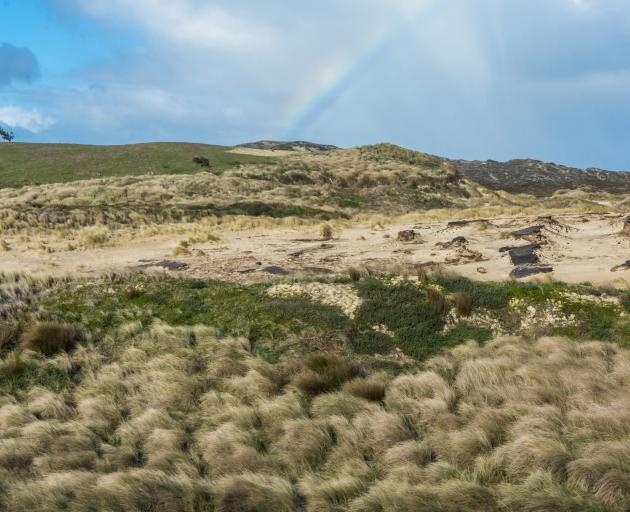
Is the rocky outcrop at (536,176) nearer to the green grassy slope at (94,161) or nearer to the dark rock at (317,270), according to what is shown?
the green grassy slope at (94,161)

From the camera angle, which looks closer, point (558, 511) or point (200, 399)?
point (558, 511)

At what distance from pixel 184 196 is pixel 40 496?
4083 cm

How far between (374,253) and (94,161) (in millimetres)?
56824

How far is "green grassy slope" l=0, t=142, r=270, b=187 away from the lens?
58.5m

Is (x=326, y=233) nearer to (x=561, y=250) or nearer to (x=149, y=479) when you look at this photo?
(x=561, y=250)

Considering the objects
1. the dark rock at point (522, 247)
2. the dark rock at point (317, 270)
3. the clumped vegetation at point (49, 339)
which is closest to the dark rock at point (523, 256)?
the dark rock at point (522, 247)

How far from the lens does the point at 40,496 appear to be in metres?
5.94

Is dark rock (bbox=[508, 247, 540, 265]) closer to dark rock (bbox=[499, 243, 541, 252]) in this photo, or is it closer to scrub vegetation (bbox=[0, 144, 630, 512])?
dark rock (bbox=[499, 243, 541, 252])

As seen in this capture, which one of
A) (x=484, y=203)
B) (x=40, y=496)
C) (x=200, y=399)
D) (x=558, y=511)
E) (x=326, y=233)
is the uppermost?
(x=484, y=203)

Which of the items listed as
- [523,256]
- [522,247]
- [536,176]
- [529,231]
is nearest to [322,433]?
[523,256]

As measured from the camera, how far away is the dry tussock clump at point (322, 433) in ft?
18.2

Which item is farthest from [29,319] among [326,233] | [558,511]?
[326,233]

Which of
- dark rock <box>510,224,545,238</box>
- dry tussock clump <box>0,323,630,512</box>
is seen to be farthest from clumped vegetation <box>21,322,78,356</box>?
dark rock <box>510,224,545,238</box>

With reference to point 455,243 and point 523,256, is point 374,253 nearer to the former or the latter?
point 455,243
